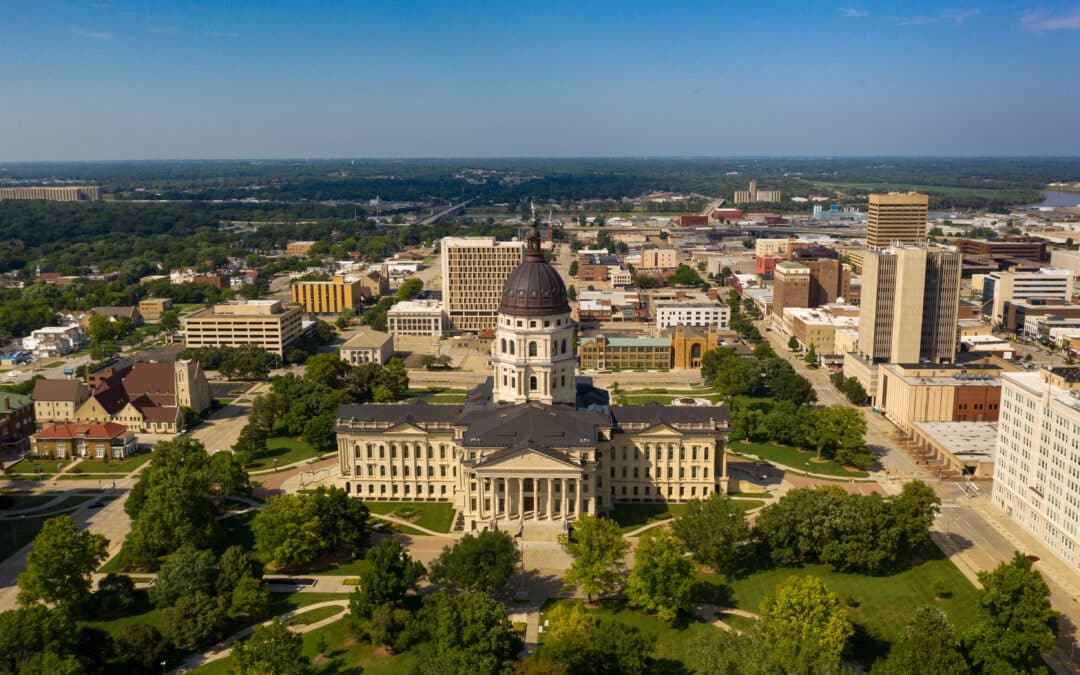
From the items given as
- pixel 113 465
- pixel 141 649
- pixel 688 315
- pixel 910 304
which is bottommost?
pixel 113 465

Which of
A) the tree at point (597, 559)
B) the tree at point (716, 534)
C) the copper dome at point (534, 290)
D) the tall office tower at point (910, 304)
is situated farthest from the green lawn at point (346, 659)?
the tall office tower at point (910, 304)

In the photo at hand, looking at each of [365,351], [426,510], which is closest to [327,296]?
[365,351]

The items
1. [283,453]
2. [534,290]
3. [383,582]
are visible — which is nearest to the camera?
[383,582]

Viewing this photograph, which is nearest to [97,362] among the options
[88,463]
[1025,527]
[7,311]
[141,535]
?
[7,311]

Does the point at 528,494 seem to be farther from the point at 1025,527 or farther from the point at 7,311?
the point at 7,311

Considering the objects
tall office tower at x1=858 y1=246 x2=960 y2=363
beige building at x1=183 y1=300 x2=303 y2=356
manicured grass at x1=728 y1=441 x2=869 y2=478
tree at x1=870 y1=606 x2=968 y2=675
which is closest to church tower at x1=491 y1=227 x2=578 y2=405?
manicured grass at x1=728 y1=441 x2=869 y2=478

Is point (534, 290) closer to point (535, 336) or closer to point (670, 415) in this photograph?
point (535, 336)

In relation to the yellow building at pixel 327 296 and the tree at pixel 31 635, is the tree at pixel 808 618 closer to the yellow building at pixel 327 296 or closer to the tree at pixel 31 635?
the tree at pixel 31 635
